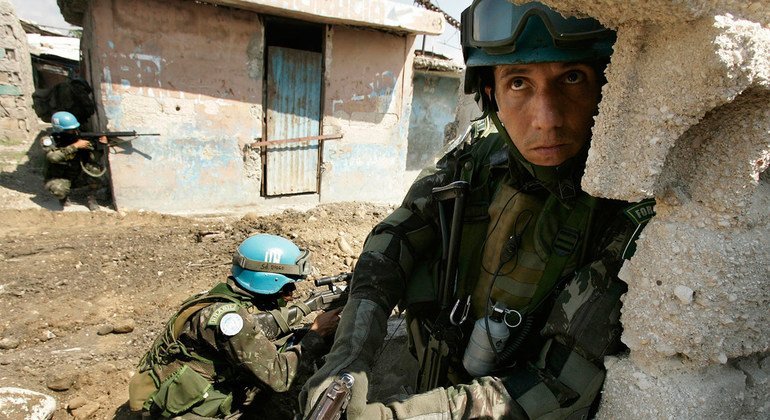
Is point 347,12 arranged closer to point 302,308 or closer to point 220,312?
point 302,308

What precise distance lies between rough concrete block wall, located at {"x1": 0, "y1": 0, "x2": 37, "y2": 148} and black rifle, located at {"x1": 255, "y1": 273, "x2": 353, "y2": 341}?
9083 millimetres

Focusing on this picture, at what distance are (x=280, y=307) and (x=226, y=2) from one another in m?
4.54

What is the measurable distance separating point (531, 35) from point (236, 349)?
224 centimetres

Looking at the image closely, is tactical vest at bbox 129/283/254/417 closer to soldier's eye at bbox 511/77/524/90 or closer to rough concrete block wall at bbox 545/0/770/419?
soldier's eye at bbox 511/77/524/90

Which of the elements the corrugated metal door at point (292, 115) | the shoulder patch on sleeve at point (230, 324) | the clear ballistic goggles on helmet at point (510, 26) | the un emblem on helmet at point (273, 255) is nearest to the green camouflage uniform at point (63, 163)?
the corrugated metal door at point (292, 115)

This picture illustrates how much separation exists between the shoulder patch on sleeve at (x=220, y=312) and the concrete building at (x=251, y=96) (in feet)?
14.8

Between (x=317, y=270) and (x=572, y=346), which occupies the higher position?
(x=572, y=346)

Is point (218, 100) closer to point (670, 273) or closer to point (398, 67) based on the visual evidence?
point (398, 67)

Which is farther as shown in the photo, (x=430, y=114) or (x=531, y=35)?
(x=430, y=114)

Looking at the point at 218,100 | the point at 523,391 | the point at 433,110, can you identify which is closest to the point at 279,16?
the point at 218,100

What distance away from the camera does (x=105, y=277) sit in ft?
16.5

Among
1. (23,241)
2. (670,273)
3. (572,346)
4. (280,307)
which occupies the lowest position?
(23,241)

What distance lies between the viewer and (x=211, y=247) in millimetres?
5805

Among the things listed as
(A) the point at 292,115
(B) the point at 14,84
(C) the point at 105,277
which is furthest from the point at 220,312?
(B) the point at 14,84
